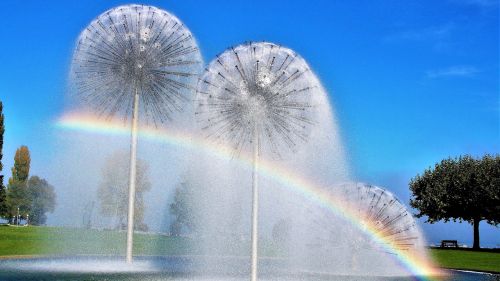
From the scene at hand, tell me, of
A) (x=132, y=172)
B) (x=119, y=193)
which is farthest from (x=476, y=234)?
(x=132, y=172)

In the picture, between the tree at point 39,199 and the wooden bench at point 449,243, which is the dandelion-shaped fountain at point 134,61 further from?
the tree at point 39,199

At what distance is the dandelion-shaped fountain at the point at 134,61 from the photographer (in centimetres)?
2994

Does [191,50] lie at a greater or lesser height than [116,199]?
greater

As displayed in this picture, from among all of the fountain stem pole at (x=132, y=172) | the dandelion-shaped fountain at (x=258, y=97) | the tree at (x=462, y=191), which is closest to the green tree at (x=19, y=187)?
the tree at (x=462, y=191)

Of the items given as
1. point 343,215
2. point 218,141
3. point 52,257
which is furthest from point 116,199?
point 218,141

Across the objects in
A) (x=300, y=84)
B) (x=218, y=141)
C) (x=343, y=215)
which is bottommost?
(x=343, y=215)

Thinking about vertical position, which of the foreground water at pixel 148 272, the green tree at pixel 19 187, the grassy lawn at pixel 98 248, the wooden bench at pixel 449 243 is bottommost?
the foreground water at pixel 148 272

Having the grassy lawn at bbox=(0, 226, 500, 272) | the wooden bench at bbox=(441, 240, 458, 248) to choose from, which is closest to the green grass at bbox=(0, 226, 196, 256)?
the grassy lawn at bbox=(0, 226, 500, 272)

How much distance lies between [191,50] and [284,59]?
8832 millimetres

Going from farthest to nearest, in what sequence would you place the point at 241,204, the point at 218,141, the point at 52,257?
1. the point at 52,257
2. the point at 241,204
3. the point at 218,141

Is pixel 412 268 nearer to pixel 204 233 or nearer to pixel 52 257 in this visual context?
pixel 204 233

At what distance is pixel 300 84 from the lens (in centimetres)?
2319

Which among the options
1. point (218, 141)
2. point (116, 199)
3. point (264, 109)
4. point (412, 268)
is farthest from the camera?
point (116, 199)

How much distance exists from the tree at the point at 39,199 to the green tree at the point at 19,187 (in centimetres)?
180
